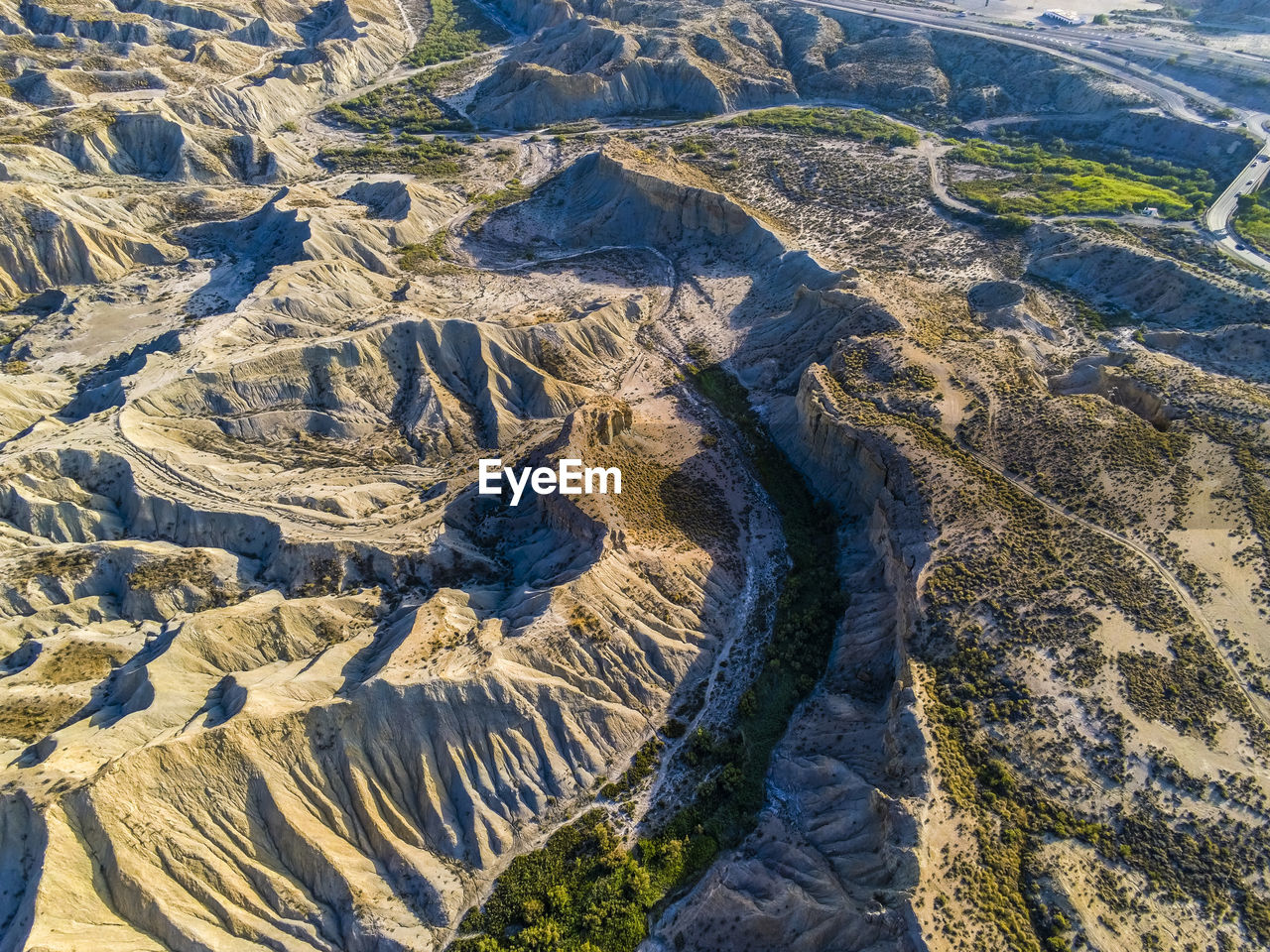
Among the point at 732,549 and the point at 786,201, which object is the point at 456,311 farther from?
the point at 786,201

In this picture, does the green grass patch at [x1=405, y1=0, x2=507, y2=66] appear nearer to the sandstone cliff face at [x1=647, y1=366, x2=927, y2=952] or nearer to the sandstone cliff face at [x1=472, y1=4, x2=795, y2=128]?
the sandstone cliff face at [x1=472, y1=4, x2=795, y2=128]

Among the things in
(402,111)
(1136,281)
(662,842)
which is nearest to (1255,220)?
(1136,281)

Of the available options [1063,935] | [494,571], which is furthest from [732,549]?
[1063,935]

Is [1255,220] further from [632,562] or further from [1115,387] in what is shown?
[632,562]

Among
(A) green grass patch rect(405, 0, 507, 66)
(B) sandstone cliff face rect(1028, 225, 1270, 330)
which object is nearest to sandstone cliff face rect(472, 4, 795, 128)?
(A) green grass patch rect(405, 0, 507, 66)

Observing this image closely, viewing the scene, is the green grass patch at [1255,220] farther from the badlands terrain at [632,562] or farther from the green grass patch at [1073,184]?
the green grass patch at [1073,184]

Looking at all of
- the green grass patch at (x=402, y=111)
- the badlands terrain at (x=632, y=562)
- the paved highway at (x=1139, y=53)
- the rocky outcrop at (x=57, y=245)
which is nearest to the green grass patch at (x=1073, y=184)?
the badlands terrain at (x=632, y=562)

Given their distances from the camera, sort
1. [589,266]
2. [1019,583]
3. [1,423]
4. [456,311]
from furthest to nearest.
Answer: [589,266] < [456,311] < [1,423] < [1019,583]
